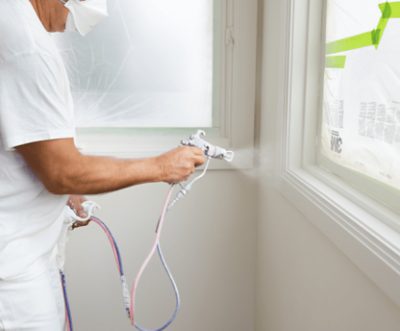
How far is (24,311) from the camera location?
1.12 m

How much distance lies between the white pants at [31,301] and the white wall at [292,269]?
2.41ft

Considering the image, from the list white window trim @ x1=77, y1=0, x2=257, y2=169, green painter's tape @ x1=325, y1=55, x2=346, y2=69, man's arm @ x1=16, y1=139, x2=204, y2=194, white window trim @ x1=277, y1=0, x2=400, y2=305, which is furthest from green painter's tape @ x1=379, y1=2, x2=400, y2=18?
white window trim @ x1=77, y1=0, x2=257, y2=169

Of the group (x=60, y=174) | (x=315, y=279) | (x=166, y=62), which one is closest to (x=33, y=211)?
(x=60, y=174)

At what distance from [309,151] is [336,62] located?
32 centimetres

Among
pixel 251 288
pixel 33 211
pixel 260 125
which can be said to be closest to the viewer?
pixel 33 211

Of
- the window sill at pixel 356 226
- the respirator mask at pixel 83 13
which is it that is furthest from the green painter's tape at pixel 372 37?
the respirator mask at pixel 83 13

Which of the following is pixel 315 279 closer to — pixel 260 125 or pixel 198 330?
pixel 260 125

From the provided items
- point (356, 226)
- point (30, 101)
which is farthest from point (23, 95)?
point (356, 226)

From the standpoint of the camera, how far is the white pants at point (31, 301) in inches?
43.5

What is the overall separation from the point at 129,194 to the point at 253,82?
71 cm

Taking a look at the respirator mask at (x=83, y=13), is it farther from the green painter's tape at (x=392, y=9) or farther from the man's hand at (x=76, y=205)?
the green painter's tape at (x=392, y=9)

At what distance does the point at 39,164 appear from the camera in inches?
39.4

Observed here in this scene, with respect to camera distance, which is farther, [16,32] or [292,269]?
[292,269]

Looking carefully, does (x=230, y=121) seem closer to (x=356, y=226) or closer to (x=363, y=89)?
(x=363, y=89)
